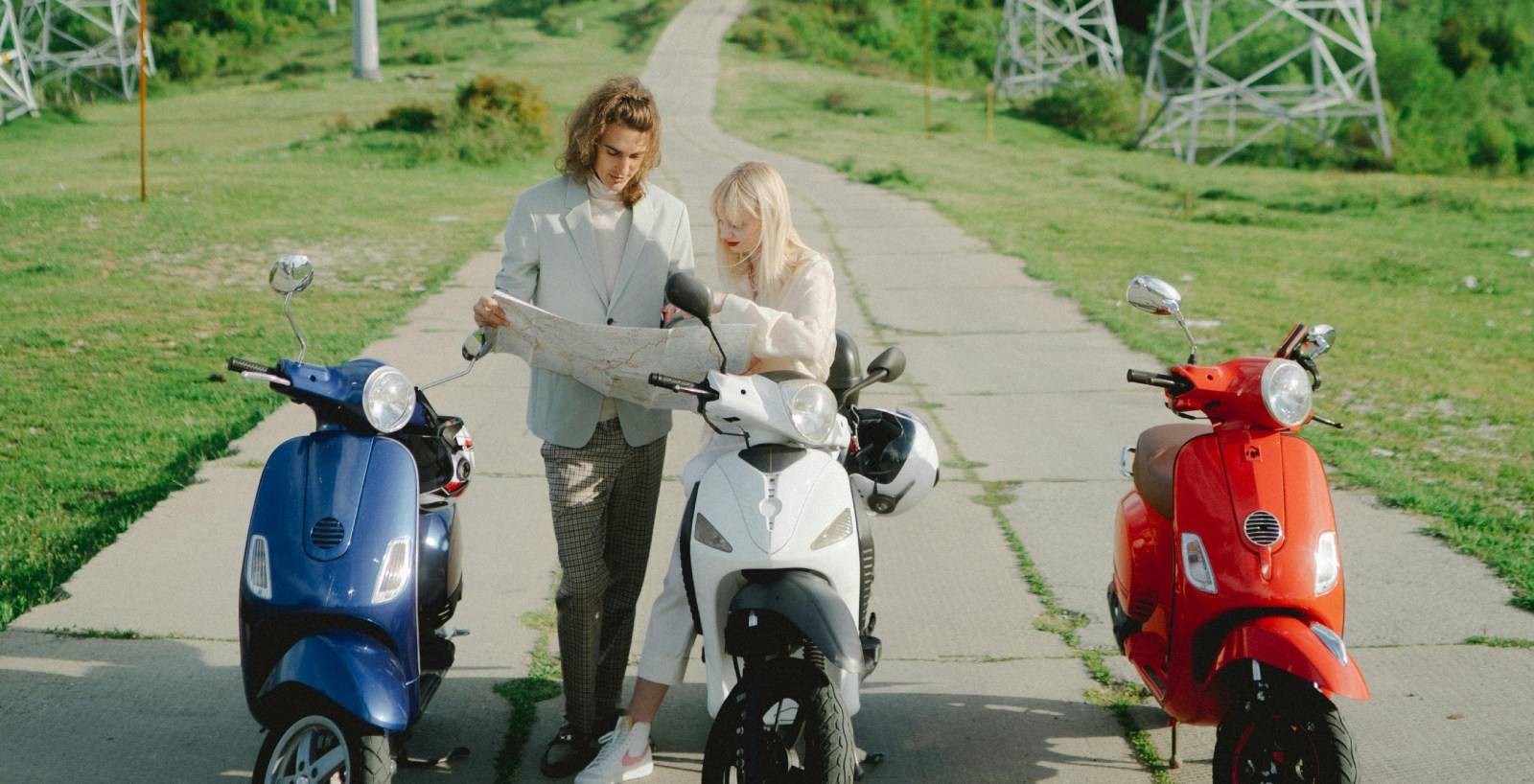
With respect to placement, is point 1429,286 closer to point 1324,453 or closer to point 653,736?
point 1324,453

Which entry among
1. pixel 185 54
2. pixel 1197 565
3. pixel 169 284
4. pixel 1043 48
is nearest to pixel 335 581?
pixel 1197 565

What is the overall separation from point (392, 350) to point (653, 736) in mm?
5070

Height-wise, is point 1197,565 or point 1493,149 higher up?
point 1197,565

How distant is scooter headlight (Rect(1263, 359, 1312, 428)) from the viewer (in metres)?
3.24

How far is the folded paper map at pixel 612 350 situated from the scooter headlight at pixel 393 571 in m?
0.55

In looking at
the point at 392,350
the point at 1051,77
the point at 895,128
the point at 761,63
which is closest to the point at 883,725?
the point at 392,350

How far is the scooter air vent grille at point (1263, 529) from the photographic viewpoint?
322cm

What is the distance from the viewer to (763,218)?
3.36 m

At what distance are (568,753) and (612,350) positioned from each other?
108 cm

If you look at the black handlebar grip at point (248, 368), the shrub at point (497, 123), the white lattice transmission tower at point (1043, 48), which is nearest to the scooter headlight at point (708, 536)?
the black handlebar grip at point (248, 368)

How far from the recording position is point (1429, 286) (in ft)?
41.2

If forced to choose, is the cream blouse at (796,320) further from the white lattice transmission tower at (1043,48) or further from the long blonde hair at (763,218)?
the white lattice transmission tower at (1043,48)

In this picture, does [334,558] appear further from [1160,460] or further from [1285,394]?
[1285,394]

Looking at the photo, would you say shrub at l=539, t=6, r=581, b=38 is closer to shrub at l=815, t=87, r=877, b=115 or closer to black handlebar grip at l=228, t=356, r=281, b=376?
shrub at l=815, t=87, r=877, b=115
